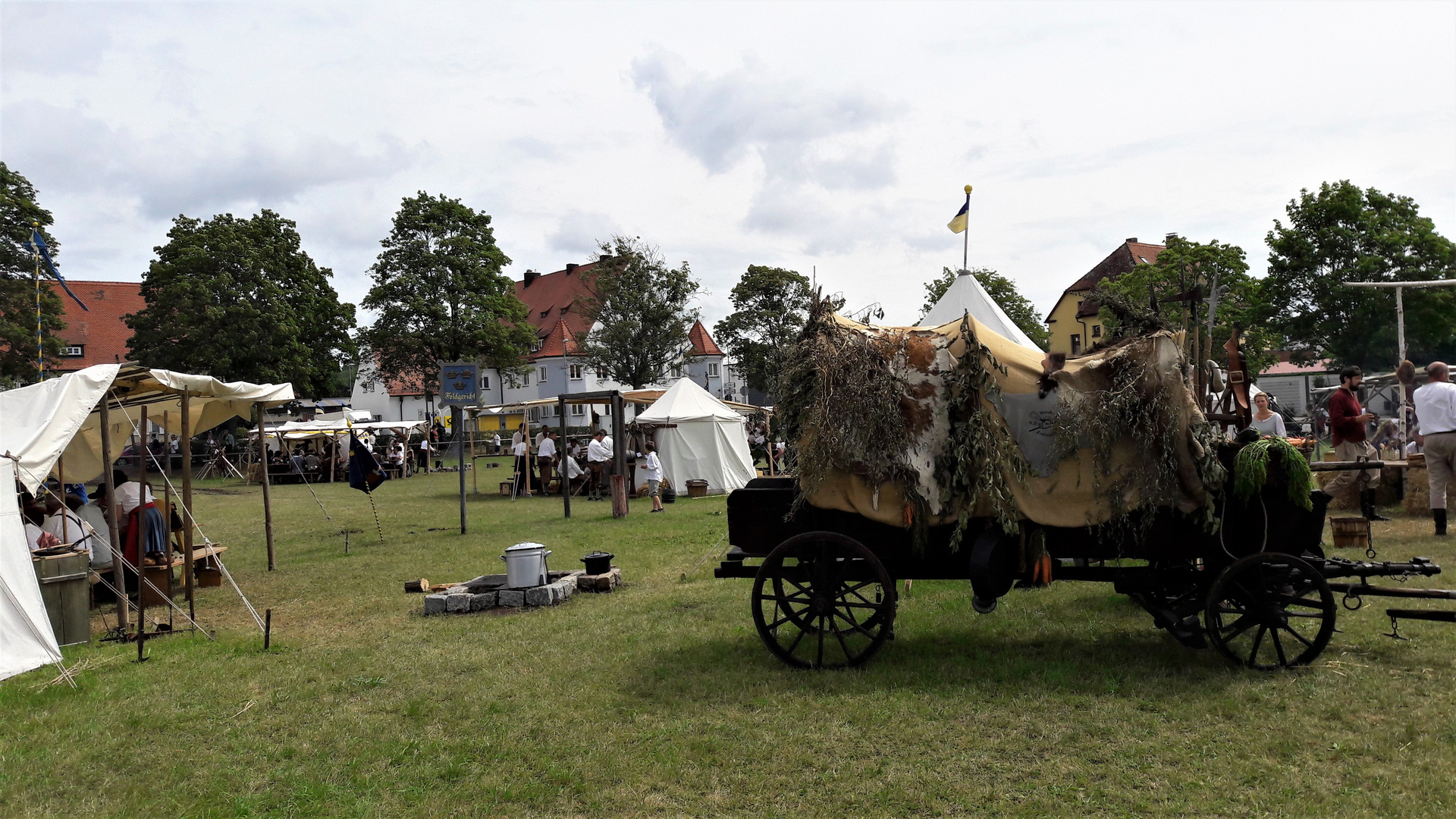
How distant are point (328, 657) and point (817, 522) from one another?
13.5 ft

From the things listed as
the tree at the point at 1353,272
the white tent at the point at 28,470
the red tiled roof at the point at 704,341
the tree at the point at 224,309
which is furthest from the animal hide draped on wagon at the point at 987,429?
the red tiled roof at the point at 704,341

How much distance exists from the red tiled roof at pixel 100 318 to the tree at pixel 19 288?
27667 mm

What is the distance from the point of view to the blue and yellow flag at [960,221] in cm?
1434

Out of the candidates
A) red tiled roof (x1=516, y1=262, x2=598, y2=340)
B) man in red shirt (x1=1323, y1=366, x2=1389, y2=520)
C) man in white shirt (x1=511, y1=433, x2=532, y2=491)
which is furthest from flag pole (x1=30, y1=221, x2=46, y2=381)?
red tiled roof (x1=516, y1=262, x2=598, y2=340)

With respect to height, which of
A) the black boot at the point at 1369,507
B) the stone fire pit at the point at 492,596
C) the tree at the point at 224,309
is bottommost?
the stone fire pit at the point at 492,596

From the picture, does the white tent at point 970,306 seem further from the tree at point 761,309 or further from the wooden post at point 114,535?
the tree at point 761,309

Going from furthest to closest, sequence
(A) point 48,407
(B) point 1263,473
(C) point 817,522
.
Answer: (A) point 48,407 < (C) point 817,522 < (B) point 1263,473

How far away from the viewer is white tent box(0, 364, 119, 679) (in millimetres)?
7008

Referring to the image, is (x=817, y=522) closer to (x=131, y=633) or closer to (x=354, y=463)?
(x=131, y=633)

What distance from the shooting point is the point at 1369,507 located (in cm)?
1093

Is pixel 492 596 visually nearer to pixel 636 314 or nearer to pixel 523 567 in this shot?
pixel 523 567

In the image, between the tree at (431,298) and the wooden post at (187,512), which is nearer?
the wooden post at (187,512)

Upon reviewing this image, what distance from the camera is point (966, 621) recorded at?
7848mm

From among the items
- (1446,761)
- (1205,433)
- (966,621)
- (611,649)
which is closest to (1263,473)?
(1205,433)
